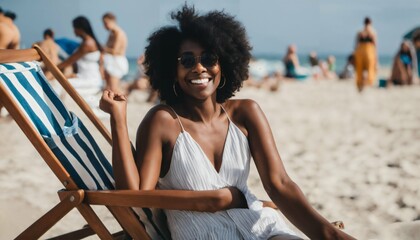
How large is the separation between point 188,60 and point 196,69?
5cm

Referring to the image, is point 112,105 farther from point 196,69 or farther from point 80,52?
point 80,52

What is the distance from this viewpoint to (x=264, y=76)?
18.2 m

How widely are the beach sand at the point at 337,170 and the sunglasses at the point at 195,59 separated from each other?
1.78m

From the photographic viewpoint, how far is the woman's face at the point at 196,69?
107 inches

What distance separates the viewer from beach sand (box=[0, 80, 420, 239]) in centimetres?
442

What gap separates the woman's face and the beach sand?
68.0 inches

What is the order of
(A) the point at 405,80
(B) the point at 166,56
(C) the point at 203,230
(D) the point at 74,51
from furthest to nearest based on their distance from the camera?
(A) the point at 405,80
(D) the point at 74,51
(B) the point at 166,56
(C) the point at 203,230

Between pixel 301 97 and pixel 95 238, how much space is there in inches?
410

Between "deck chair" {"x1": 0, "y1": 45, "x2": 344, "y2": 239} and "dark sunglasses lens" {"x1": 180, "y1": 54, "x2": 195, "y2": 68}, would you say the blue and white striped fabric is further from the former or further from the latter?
"dark sunglasses lens" {"x1": 180, "y1": 54, "x2": 195, "y2": 68}

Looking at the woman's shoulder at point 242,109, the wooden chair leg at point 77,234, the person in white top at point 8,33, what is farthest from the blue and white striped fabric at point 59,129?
the person in white top at point 8,33

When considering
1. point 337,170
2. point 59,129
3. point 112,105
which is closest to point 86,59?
point 337,170

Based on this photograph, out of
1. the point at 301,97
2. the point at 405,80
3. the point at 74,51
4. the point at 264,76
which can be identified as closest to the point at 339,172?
the point at 74,51

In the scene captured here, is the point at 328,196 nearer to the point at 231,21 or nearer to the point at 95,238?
the point at 95,238

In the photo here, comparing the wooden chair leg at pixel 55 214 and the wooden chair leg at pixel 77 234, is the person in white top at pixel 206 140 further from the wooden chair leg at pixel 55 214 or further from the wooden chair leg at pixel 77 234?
the wooden chair leg at pixel 77 234
